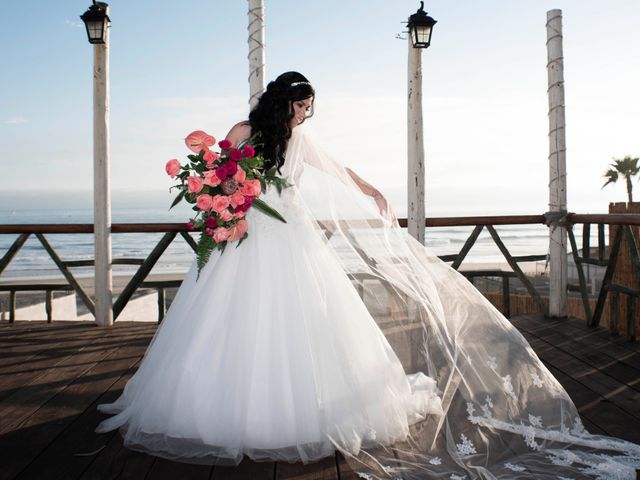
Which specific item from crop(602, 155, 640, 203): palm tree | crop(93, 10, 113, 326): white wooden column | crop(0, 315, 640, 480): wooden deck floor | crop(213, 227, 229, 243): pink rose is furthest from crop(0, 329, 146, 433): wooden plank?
crop(602, 155, 640, 203): palm tree

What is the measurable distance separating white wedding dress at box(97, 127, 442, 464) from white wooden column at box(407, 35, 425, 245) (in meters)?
2.18

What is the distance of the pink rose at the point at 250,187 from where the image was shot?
2.33m

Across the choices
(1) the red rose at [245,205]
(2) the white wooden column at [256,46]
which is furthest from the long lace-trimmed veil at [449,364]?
(2) the white wooden column at [256,46]

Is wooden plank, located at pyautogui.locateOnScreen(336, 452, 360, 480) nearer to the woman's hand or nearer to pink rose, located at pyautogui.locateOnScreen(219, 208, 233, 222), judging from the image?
pink rose, located at pyautogui.locateOnScreen(219, 208, 233, 222)

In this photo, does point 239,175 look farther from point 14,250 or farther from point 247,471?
point 14,250

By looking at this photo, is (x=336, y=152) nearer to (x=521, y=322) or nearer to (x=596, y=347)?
(x=596, y=347)

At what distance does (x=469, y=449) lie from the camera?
2096 millimetres

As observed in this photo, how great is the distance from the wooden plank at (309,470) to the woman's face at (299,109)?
161cm

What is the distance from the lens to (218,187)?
2.40m

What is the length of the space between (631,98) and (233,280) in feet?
190

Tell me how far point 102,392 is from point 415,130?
10.1ft

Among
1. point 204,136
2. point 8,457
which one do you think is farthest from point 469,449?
point 8,457

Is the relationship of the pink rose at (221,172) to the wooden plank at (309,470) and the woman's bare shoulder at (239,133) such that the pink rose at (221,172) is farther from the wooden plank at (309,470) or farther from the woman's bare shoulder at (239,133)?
the wooden plank at (309,470)

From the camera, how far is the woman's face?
273 cm
